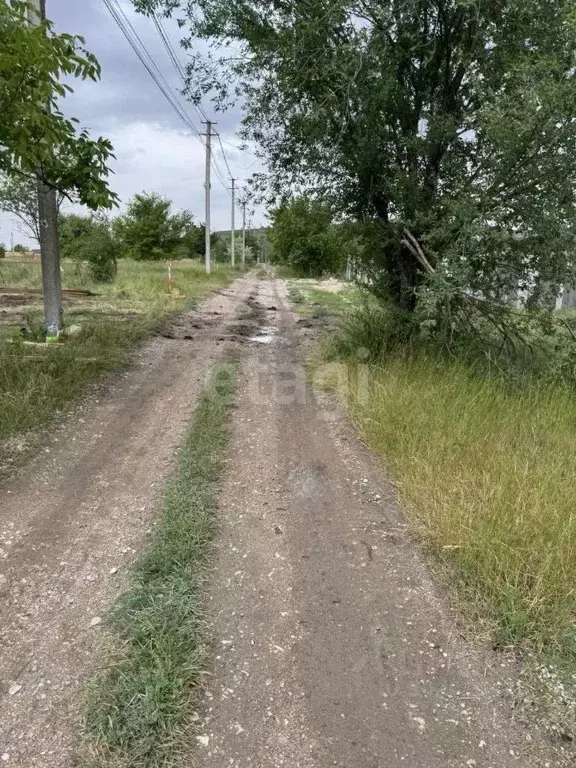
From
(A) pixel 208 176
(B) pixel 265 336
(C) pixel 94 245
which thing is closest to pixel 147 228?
(A) pixel 208 176

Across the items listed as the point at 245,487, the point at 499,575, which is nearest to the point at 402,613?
the point at 499,575

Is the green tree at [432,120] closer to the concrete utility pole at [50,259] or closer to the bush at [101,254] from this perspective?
the concrete utility pole at [50,259]

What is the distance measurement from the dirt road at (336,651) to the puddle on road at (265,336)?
587 centimetres

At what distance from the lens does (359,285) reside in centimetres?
805

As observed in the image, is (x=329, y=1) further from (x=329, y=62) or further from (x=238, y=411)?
(x=238, y=411)

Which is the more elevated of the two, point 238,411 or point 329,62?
point 329,62

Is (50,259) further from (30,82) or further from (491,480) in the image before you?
(491,480)

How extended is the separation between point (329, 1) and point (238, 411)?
4.49m

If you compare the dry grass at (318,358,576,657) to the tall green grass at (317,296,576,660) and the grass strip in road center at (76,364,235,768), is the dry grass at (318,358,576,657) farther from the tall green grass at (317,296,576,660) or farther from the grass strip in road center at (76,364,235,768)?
the grass strip in road center at (76,364,235,768)

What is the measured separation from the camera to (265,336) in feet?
32.4

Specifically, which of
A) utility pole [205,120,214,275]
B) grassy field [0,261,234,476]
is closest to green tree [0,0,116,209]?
grassy field [0,261,234,476]

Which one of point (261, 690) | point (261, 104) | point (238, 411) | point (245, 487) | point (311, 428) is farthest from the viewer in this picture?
point (261, 104)

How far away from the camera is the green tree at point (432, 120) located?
471cm

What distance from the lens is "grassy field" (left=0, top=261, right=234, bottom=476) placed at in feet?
14.6
